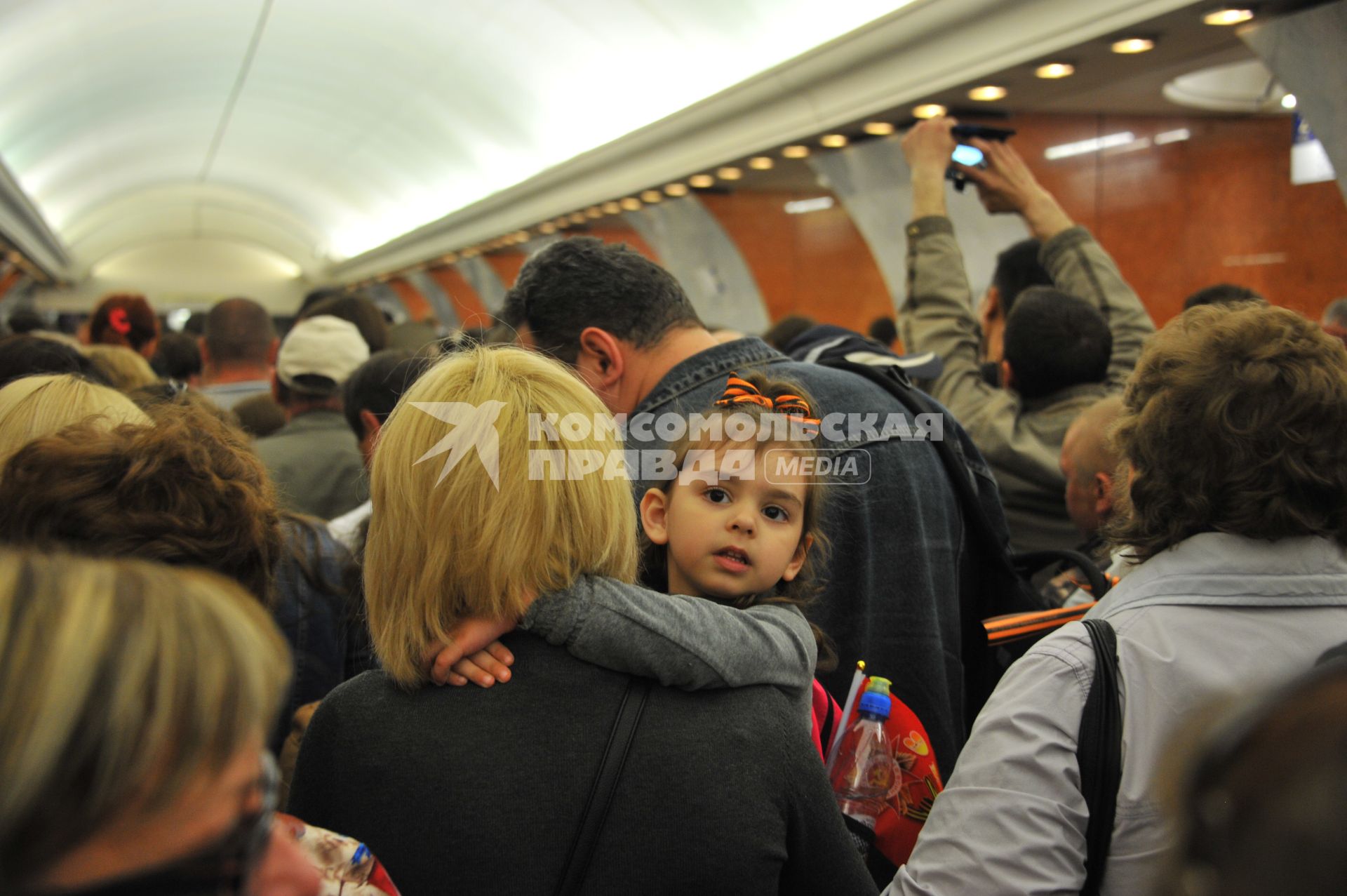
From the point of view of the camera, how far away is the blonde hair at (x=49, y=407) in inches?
77.7

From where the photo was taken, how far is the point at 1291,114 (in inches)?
217

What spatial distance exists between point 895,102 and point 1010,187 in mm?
2135

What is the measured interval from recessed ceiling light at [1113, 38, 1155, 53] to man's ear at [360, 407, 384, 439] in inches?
155

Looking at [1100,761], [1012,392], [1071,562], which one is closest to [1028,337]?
[1012,392]

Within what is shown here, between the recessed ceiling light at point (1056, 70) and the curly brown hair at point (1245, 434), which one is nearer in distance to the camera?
the curly brown hair at point (1245, 434)

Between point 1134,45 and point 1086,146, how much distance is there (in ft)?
6.68

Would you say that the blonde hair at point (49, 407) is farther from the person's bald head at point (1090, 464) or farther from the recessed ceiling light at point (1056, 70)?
the recessed ceiling light at point (1056, 70)

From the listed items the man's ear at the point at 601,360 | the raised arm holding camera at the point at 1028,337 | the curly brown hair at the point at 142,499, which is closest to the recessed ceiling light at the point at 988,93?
the raised arm holding camera at the point at 1028,337

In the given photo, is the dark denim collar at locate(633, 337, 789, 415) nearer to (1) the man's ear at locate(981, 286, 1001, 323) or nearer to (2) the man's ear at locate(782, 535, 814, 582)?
(2) the man's ear at locate(782, 535, 814, 582)

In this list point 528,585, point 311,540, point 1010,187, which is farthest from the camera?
point 1010,187

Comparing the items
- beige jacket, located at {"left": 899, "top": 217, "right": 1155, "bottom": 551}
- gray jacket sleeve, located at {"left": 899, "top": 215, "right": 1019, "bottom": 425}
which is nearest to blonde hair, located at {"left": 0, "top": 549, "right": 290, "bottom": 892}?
beige jacket, located at {"left": 899, "top": 217, "right": 1155, "bottom": 551}

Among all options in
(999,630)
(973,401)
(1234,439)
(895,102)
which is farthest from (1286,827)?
(895,102)

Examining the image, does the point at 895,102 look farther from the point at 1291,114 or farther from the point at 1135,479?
the point at 1135,479

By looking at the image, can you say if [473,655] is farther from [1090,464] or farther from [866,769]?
[1090,464]
